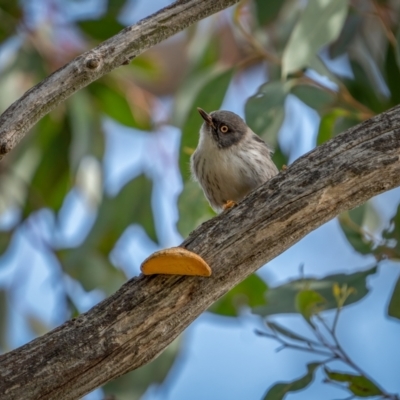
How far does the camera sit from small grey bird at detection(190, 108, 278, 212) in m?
3.57

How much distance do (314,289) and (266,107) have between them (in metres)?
0.81

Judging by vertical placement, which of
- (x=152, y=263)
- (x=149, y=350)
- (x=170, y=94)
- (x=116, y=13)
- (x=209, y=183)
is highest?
(x=170, y=94)

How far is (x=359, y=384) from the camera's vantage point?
3104mm

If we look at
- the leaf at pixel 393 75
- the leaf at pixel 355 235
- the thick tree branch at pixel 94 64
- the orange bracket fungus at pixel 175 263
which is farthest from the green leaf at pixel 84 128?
the orange bracket fungus at pixel 175 263

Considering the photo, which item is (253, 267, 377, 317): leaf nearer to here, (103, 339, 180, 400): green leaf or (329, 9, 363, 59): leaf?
(103, 339, 180, 400): green leaf

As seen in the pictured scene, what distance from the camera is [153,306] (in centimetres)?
240

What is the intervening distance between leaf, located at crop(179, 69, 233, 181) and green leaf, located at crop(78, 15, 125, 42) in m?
0.85

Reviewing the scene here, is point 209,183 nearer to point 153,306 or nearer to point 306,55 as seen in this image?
point 306,55

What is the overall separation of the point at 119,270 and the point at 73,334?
2.39 metres

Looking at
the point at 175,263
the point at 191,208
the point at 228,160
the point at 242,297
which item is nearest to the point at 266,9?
the point at 228,160

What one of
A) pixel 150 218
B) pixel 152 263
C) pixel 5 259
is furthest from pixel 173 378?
pixel 152 263

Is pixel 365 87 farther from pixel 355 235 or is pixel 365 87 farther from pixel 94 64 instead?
pixel 94 64

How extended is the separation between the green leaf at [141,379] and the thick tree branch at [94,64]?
199 cm

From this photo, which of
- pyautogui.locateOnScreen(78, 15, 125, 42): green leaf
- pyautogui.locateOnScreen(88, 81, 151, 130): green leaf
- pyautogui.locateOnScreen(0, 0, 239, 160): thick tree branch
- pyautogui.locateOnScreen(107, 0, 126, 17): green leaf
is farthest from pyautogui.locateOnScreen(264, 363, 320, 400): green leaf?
pyautogui.locateOnScreen(107, 0, 126, 17): green leaf
